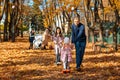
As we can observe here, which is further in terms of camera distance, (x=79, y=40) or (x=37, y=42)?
(x=37, y=42)

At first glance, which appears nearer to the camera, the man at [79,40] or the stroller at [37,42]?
the man at [79,40]

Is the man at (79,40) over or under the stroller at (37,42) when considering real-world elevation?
over

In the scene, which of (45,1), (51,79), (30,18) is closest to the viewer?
(51,79)

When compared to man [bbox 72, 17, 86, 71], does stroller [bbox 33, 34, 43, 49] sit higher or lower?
lower

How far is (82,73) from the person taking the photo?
12359 mm

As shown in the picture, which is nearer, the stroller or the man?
the man

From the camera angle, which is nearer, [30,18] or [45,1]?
[45,1]

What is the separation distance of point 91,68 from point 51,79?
3041 mm

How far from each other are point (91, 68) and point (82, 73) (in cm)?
146

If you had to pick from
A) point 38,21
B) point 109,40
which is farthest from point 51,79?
point 38,21

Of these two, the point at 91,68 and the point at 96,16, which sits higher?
the point at 96,16

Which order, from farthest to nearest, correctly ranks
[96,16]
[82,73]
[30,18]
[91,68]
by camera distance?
1. [30,18]
2. [96,16]
3. [91,68]
4. [82,73]

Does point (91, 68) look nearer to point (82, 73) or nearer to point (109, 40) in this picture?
point (82, 73)

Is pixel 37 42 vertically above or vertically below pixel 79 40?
below
